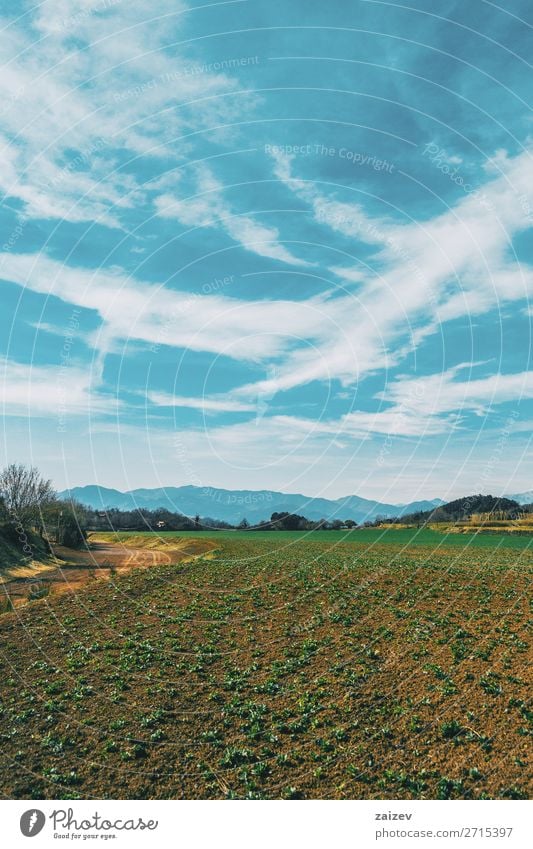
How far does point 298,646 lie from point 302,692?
5.76 metres

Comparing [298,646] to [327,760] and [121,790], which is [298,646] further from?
[121,790]

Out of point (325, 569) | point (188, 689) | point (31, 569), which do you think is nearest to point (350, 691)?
point (188, 689)

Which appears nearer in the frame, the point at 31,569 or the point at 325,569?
the point at 325,569

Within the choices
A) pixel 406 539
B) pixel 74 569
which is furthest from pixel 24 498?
pixel 406 539

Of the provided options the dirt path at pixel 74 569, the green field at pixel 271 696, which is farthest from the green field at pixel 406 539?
the green field at pixel 271 696

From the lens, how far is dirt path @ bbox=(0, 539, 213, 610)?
156 ft

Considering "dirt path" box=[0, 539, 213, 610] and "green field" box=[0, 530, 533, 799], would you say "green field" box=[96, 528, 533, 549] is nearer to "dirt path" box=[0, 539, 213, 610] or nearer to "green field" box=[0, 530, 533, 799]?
"dirt path" box=[0, 539, 213, 610]

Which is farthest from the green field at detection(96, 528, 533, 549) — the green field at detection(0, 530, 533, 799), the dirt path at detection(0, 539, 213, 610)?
the green field at detection(0, 530, 533, 799)

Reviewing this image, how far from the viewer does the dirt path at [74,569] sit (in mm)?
47469

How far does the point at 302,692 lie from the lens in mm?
22734

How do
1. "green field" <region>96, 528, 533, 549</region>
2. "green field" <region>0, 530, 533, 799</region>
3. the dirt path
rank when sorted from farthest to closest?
"green field" <region>96, 528, 533, 549</region> < the dirt path < "green field" <region>0, 530, 533, 799</region>

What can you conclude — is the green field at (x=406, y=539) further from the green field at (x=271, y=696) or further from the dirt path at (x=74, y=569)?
the green field at (x=271, y=696)

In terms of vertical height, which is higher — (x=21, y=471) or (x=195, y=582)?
(x=21, y=471)

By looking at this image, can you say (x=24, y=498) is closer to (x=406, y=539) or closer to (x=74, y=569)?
(x=74, y=569)
